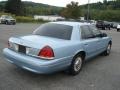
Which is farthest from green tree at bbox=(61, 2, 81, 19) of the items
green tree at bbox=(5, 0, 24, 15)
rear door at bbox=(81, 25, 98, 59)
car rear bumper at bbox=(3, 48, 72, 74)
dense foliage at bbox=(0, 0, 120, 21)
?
car rear bumper at bbox=(3, 48, 72, 74)

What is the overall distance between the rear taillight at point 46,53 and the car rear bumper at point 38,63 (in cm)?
10

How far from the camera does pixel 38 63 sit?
4.99 m

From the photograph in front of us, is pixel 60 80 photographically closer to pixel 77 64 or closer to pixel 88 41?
pixel 77 64

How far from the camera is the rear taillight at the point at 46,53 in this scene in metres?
5.07

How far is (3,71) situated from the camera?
6.01 metres

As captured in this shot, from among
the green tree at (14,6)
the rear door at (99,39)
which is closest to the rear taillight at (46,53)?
the rear door at (99,39)

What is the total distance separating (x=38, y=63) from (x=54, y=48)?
0.53m

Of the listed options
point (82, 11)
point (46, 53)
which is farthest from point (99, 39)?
point (82, 11)

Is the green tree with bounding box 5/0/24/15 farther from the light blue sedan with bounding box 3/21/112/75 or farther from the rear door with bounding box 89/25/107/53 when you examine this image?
the light blue sedan with bounding box 3/21/112/75

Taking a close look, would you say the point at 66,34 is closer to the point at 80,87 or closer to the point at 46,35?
the point at 46,35

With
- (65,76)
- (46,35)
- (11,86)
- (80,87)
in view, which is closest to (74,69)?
(65,76)

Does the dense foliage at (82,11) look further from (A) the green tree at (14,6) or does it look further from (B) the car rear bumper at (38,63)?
(B) the car rear bumper at (38,63)

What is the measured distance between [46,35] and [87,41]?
128cm

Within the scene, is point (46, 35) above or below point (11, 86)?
above
